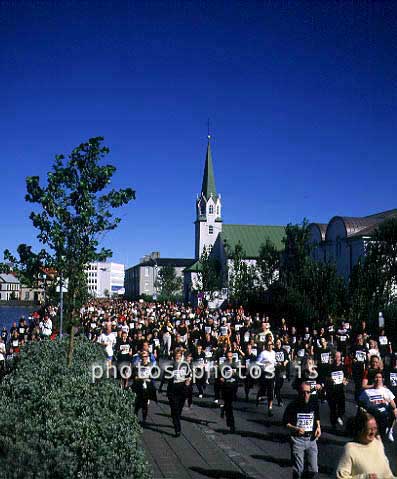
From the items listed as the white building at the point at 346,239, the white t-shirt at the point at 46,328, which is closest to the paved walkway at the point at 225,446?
the white t-shirt at the point at 46,328

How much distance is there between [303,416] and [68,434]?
3814 millimetres

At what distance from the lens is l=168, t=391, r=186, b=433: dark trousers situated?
12492mm

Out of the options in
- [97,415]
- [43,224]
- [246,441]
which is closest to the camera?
[97,415]

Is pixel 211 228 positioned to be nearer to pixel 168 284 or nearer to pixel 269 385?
pixel 168 284

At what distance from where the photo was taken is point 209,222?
11575 cm

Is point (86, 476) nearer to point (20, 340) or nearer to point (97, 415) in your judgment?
point (97, 415)

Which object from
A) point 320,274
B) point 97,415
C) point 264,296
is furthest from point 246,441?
point 264,296

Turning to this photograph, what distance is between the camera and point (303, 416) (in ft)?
29.1

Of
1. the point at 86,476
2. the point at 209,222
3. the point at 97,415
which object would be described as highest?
the point at 209,222

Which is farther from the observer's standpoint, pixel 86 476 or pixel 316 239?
pixel 316 239

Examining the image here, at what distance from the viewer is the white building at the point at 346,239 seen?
184ft

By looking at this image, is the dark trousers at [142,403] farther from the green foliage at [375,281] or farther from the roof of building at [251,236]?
the roof of building at [251,236]

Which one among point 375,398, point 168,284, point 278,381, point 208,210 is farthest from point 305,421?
point 168,284

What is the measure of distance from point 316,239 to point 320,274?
24.6 metres
